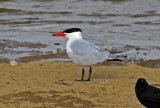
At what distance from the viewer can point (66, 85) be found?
7289 millimetres

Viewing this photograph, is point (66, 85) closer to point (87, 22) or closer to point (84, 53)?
point (84, 53)

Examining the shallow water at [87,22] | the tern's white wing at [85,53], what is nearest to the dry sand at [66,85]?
the tern's white wing at [85,53]

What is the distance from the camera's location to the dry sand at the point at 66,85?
620cm

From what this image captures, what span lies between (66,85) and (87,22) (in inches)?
349

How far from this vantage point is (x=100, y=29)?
14422 millimetres

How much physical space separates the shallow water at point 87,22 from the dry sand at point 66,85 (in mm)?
1527

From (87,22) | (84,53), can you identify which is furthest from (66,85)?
(87,22)

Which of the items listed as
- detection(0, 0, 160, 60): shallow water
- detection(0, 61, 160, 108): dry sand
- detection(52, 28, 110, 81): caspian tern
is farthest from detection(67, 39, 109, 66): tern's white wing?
detection(0, 0, 160, 60): shallow water

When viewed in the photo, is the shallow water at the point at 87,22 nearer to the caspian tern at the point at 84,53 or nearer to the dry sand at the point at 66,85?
the dry sand at the point at 66,85

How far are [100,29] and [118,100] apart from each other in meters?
8.25

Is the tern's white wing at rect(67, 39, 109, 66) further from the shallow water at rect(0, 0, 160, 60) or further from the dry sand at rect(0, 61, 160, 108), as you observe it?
the shallow water at rect(0, 0, 160, 60)

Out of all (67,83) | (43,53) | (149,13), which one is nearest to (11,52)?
(43,53)

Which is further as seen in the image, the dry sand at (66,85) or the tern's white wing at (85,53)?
the tern's white wing at (85,53)

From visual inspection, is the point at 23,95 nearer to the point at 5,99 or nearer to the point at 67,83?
the point at 5,99
